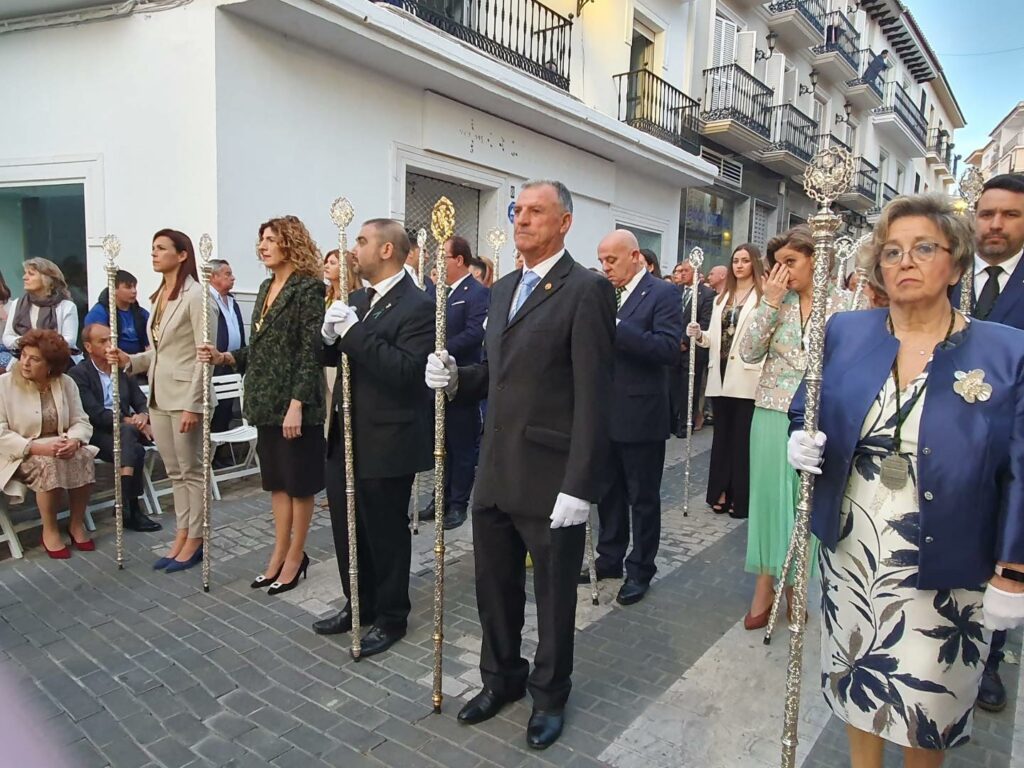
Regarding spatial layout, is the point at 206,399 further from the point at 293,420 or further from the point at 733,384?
the point at 733,384

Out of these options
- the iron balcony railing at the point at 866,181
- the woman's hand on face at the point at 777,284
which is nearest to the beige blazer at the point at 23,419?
the woman's hand on face at the point at 777,284

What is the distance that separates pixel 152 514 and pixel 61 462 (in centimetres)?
107

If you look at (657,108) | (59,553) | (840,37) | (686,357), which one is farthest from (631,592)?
(840,37)

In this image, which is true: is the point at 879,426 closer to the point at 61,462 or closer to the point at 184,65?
the point at 61,462

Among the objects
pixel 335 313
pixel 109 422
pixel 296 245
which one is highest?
pixel 296 245

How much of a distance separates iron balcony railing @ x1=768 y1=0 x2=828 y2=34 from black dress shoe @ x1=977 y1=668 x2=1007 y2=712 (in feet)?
60.1

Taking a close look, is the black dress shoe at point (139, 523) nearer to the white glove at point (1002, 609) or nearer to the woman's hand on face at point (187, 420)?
the woman's hand on face at point (187, 420)

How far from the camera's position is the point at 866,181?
23828mm

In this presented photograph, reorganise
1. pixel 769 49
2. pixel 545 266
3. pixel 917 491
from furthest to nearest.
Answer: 1. pixel 769 49
2. pixel 545 266
3. pixel 917 491

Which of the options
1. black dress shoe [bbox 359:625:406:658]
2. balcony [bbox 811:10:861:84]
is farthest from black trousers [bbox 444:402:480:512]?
balcony [bbox 811:10:861:84]

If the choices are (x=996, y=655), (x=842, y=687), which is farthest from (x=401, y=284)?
(x=996, y=655)

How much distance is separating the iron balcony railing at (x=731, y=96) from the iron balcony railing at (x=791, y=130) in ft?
3.38

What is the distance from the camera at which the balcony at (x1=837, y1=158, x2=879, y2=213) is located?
22419mm

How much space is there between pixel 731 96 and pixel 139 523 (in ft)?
49.5
